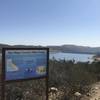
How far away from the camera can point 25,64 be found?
26.2 ft

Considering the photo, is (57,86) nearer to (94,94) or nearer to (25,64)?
(94,94)

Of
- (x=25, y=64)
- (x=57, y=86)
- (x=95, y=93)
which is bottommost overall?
(x=95, y=93)

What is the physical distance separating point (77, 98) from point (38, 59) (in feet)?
9.01

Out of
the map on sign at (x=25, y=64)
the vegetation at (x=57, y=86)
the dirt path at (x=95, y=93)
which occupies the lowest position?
Answer: the dirt path at (x=95, y=93)

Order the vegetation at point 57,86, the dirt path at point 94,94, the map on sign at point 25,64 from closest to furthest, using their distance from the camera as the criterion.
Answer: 1. the map on sign at point 25,64
2. the vegetation at point 57,86
3. the dirt path at point 94,94

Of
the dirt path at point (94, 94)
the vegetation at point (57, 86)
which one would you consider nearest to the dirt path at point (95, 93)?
the dirt path at point (94, 94)

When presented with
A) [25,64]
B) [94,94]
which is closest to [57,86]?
[94,94]

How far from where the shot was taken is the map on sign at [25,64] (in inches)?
296

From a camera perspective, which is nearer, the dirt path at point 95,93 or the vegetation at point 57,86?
the vegetation at point 57,86

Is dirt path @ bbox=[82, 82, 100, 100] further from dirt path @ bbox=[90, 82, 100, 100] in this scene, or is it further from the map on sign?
the map on sign

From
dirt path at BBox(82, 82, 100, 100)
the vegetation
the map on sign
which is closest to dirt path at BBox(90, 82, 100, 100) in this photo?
dirt path at BBox(82, 82, 100, 100)

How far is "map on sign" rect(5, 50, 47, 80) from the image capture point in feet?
24.7

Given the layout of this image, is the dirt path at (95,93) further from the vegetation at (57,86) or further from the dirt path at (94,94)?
the vegetation at (57,86)

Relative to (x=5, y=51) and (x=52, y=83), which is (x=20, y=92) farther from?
(x=52, y=83)
